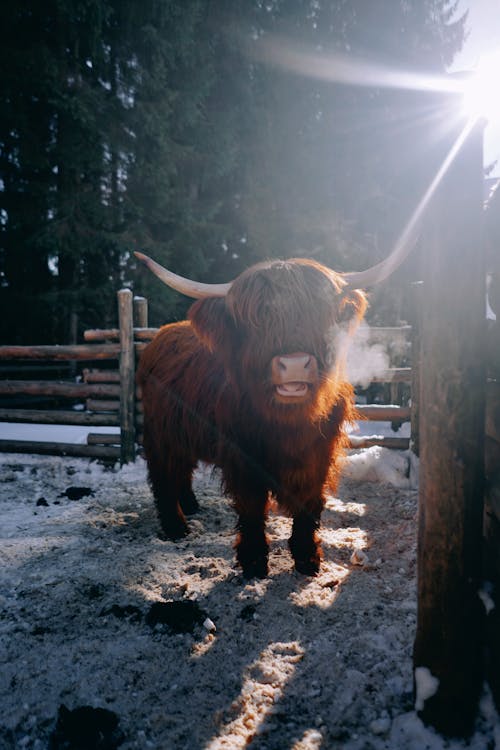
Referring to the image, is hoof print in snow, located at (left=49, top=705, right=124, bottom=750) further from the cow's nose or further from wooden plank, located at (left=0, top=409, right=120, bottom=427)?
wooden plank, located at (left=0, top=409, right=120, bottom=427)

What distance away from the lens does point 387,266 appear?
2.15 meters

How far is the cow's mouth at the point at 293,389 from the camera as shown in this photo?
2.11 meters

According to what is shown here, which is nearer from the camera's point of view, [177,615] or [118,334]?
[177,615]

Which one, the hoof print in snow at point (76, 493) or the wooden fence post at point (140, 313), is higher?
the wooden fence post at point (140, 313)

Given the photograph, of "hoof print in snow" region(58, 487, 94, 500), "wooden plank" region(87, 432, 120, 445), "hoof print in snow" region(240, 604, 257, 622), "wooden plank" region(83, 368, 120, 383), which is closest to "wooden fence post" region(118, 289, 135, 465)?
"wooden plank" region(87, 432, 120, 445)

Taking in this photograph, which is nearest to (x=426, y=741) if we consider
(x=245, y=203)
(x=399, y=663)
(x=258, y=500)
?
(x=399, y=663)

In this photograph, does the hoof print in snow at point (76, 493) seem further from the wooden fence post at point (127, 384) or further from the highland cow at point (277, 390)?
the highland cow at point (277, 390)

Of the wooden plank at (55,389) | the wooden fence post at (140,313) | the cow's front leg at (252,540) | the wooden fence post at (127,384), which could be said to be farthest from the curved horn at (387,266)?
the wooden plank at (55,389)

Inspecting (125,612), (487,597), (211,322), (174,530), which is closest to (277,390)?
(211,322)

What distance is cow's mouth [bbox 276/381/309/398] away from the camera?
6.91 ft

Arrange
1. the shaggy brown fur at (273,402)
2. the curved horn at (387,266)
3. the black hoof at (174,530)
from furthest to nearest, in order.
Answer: the black hoof at (174,530), the shaggy brown fur at (273,402), the curved horn at (387,266)

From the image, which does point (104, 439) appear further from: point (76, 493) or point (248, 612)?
point (248, 612)

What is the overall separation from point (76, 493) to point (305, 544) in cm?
248

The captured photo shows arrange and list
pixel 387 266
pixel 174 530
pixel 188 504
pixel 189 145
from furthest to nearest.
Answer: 1. pixel 189 145
2. pixel 188 504
3. pixel 174 530
4. pixel 387 266
